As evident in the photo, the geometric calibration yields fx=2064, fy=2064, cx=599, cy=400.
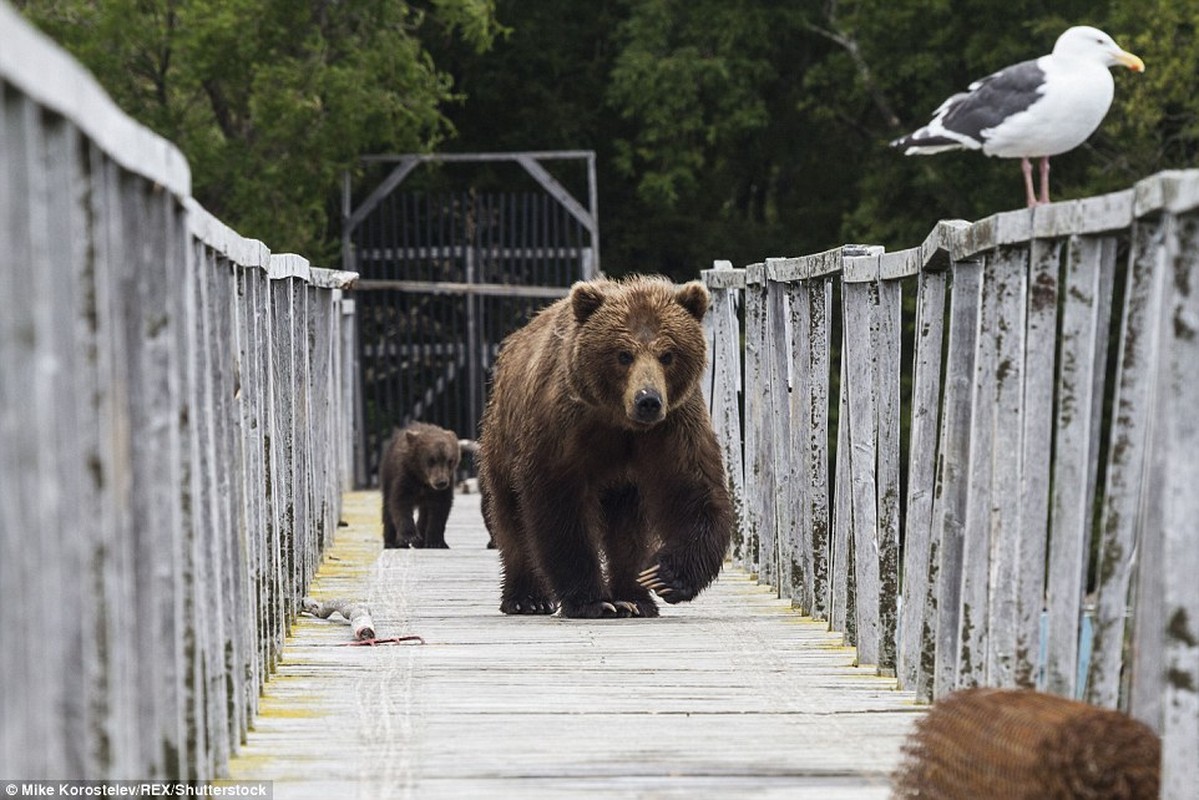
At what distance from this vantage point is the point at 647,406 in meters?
7.94

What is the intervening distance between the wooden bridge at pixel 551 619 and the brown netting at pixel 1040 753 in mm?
125

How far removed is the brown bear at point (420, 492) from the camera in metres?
13.5

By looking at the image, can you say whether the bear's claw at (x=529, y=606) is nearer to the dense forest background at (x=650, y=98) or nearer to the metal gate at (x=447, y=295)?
the metal gate at (x=447, y=295)

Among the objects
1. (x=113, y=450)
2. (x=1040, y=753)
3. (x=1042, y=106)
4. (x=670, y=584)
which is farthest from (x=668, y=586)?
(x=113, y=450)

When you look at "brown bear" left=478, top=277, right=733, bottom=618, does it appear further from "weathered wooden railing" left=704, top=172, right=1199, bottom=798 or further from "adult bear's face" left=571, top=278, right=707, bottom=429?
"weathered wooden railing" left=704, top=172, right=1199, bottom=798

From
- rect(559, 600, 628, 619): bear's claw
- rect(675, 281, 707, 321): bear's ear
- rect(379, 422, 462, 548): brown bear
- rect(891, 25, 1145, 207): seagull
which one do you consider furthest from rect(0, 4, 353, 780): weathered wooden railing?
rect(379, 422, 462, 548): brown bear

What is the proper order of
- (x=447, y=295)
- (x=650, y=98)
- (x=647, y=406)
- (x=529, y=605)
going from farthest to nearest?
(x=650, y=98) → (x=447, y=295) → (x=529, y=605) → (x=647, y=406)

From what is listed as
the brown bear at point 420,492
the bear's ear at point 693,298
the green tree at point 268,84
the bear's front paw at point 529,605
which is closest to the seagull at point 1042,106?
the bear's ear at point 693,298

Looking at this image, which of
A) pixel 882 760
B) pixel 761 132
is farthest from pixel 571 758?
pixel 761 132

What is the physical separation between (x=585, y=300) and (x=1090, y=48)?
227 cm

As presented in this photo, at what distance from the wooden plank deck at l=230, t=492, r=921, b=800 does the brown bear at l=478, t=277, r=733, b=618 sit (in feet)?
0.71

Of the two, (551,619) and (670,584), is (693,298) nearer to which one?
(670,584)

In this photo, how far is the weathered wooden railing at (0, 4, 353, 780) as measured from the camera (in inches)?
113

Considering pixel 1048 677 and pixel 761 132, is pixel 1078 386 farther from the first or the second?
pixel 761 132
